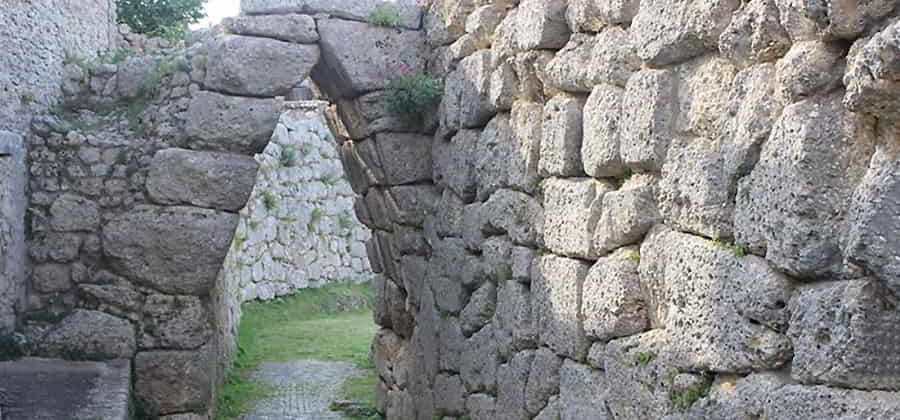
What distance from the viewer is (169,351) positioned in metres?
7.35

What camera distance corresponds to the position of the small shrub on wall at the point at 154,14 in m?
13.1

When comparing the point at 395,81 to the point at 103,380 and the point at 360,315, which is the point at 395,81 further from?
the point at 360,315

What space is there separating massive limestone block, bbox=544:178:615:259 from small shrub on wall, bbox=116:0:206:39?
9433mm

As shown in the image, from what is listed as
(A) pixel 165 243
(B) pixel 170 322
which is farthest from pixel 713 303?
(B) pixel 170 322

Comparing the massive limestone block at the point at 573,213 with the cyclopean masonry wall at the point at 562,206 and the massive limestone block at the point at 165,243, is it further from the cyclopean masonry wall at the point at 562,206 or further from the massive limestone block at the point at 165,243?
the massive limestone block at the point at 165,243

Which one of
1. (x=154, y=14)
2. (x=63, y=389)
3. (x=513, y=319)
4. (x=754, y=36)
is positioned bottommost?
(x=63, y=389)

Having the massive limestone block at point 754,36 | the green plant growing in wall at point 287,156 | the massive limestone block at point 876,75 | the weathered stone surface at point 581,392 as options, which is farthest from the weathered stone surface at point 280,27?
the green plant growing in wall at point 287,156

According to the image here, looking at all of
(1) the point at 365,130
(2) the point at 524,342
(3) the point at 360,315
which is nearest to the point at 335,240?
(3) the point at 360,315

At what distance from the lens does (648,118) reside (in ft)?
11.8

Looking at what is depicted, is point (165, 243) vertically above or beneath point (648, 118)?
beneath

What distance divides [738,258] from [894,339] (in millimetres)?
639

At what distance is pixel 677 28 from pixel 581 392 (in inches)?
61.9

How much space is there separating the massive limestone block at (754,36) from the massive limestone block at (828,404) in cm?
90

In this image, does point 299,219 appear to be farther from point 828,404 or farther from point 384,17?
point 828,404
